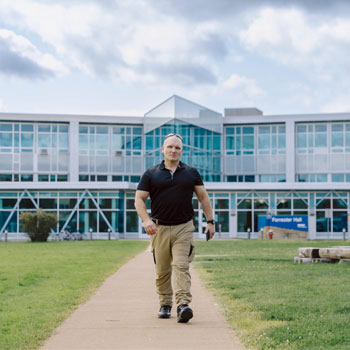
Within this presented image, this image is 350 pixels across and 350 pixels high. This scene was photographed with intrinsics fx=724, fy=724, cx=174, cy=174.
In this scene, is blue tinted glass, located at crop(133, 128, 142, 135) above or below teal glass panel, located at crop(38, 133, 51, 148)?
above

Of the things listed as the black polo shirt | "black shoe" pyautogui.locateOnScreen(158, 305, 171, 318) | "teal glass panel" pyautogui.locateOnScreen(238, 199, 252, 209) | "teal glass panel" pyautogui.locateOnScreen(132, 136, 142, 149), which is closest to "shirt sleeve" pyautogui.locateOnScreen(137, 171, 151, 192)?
the black polo shirt

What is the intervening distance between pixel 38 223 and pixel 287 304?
33.1 meters

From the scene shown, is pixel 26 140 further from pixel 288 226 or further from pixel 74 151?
pixel 288 226

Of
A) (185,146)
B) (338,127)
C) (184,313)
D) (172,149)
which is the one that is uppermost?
(338,127)

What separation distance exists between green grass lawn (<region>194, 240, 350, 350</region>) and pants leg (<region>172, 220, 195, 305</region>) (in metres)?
0.62

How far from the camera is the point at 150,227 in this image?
7949 millimetres

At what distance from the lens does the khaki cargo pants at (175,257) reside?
7953 mm

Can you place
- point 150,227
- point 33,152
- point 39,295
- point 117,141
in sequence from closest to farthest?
point 150,227
point 39,295
point 33,152
point 117,141

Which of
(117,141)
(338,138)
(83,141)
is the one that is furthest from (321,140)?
(83,141)

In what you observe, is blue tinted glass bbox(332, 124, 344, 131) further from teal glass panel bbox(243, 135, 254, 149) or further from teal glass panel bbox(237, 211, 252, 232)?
teal glass panel bbox(237, 211, 252, 232)

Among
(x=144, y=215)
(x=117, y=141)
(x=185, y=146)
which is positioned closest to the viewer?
(x=144, y=215)

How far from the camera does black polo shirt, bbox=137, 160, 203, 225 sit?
26.6 ft

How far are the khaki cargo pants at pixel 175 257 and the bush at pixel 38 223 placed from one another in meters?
33.0

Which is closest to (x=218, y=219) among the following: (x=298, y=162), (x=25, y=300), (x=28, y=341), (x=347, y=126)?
(x=298, y=162)
